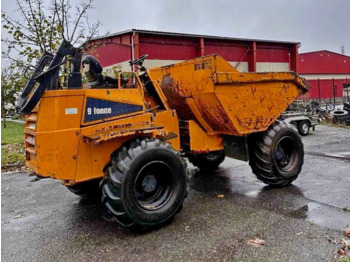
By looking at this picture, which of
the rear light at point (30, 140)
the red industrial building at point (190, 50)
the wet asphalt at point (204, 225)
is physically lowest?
the wet asphalt at point (204, 225)

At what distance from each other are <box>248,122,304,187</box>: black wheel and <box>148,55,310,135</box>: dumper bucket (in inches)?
8.8

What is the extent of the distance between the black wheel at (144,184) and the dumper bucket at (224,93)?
47.9 inches

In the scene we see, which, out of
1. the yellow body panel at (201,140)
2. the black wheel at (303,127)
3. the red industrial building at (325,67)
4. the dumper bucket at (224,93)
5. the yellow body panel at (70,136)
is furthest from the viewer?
the red industrial building at (325,67)

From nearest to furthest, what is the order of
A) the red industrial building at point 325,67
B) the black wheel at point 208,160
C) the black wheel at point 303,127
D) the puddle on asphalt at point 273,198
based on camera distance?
1. the puddle on asphalt at point 273,198
2. the black wheel at point 208,160
3. the black wheel at point 303,127
4. the red industrial building at point 325,67

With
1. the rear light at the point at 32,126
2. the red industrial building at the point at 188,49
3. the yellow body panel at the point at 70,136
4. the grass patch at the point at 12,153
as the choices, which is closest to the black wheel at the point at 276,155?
the yellow body panel at the point at 70,136

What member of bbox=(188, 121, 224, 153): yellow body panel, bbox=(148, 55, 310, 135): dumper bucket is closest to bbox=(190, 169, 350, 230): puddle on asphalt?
bbox=(188, 121, 224, 153): yellow body panel

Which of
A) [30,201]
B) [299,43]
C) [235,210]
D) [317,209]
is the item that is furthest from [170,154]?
[299,43]

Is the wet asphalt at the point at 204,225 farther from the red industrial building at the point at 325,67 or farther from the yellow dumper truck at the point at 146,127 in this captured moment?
the red industrial building at the point at 325,67

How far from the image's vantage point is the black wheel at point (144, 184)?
3883 millimetres

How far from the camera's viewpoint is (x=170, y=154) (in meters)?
4.27

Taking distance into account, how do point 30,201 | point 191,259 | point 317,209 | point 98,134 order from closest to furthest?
1. point 191,259
2. point 98,134
3. point 317,209
4. point 30,201

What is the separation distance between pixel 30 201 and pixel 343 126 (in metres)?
14.5

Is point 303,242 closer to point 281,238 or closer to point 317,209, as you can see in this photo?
point 281,238

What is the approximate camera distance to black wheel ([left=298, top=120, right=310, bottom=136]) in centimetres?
1345
